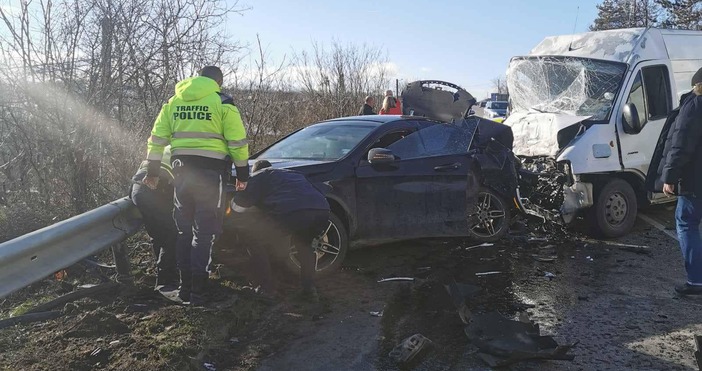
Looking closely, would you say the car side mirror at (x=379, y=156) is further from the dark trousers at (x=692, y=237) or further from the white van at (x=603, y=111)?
the dark trousers at (x=692, y=237)

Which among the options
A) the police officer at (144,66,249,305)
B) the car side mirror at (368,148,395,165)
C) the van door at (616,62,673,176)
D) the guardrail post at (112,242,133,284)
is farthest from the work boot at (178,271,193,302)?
the van door at (616,62,673,176)

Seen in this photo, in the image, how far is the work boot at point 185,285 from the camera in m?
4.51

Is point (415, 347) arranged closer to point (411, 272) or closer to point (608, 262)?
point (411, 272)

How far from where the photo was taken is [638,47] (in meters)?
7.62

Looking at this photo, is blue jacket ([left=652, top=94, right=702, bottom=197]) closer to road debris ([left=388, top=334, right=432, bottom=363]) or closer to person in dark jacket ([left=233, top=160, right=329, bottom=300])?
road debris ([left=388, top=334, right=432, bottom=363])

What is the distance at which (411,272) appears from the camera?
568 cm

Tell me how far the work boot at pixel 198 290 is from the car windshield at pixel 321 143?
6.06ft

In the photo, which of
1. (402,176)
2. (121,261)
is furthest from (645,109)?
(121,261)

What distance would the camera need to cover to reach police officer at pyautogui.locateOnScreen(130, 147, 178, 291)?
4.82 m

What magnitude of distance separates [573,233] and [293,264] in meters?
4.06

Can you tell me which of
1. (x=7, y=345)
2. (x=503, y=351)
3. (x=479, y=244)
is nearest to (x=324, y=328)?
(x=503, y=351)

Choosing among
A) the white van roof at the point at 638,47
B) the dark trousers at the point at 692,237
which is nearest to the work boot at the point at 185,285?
the dark trousers at the point at 692,237

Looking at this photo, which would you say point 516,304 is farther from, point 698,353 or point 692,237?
point 692,237

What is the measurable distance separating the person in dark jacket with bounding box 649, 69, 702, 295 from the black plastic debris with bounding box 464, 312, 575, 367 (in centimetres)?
192
